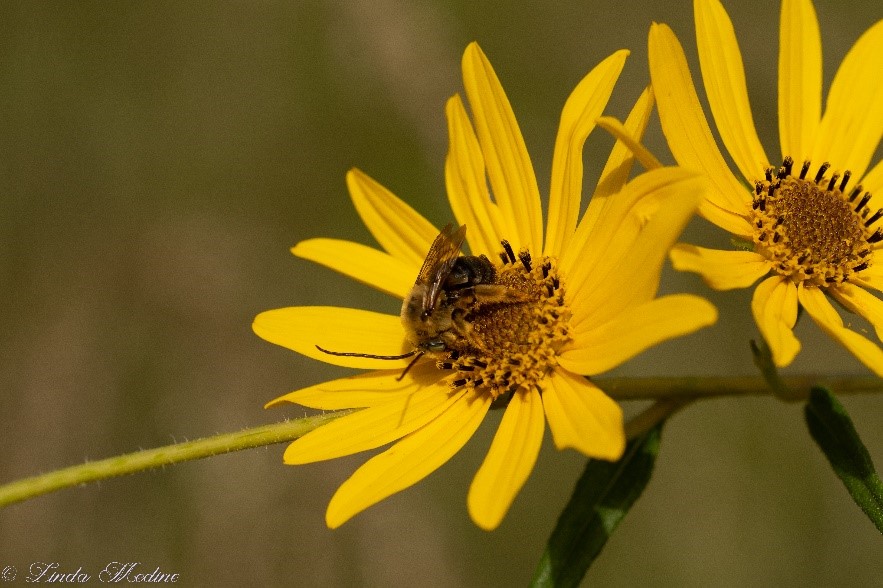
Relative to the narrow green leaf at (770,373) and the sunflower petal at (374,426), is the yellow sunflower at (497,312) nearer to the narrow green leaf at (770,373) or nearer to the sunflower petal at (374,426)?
the sunflower petal at (374,426)

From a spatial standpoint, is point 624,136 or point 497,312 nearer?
point 624,136

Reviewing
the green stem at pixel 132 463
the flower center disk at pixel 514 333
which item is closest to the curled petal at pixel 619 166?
the flower center disk at pixel 514 333

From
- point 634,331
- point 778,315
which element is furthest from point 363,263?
point 778,315

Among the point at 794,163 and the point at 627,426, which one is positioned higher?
the point at 794,163

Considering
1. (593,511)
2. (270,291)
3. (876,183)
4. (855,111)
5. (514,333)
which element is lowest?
(270,291)

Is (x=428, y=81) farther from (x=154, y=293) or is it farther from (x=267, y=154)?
(x=154, y=293)

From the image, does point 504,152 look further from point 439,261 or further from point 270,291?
point 270,291
